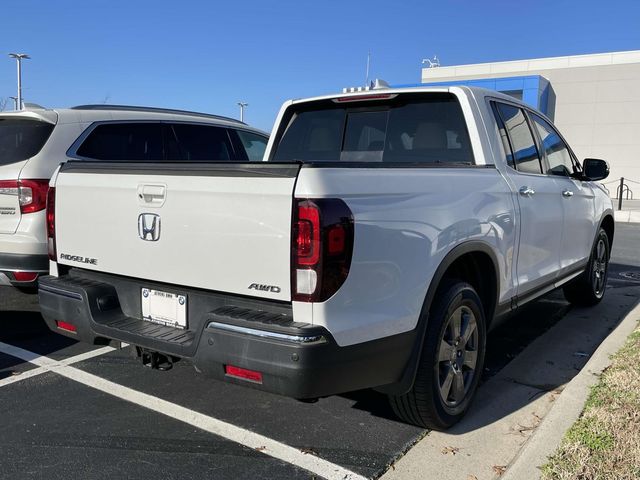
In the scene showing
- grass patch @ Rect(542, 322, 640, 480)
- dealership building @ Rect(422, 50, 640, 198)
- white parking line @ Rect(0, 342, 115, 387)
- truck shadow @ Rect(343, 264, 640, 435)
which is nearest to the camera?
grass patch @ Rect(542, 322, 640, 480)

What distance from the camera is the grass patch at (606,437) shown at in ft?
8.55

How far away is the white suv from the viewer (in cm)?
461

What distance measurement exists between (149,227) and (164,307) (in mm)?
415

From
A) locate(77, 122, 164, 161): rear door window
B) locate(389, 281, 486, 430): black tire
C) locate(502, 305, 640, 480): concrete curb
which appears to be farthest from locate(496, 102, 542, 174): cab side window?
locate(77, 122, 164, 161): rear door window

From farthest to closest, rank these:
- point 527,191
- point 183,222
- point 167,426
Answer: point 527,191 → point 167,426 → point 183,222

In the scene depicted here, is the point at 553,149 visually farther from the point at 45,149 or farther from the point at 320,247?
the point at 45,149

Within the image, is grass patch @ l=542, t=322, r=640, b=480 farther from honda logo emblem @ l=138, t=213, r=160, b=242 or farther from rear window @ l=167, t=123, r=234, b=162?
rear window @ l=167, t=123, r=234, b=162

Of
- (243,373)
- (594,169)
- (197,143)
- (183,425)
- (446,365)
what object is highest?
(197,143)

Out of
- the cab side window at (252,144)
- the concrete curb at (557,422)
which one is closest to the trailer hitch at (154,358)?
the concrete curb at (557,422)

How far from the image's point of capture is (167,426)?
3.34 meters

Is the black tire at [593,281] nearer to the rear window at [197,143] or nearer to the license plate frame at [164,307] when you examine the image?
the rear window at [197,143]

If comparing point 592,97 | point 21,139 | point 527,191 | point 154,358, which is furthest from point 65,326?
point 592,97

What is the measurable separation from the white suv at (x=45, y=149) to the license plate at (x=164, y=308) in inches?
42.3

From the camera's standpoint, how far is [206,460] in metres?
2.97
